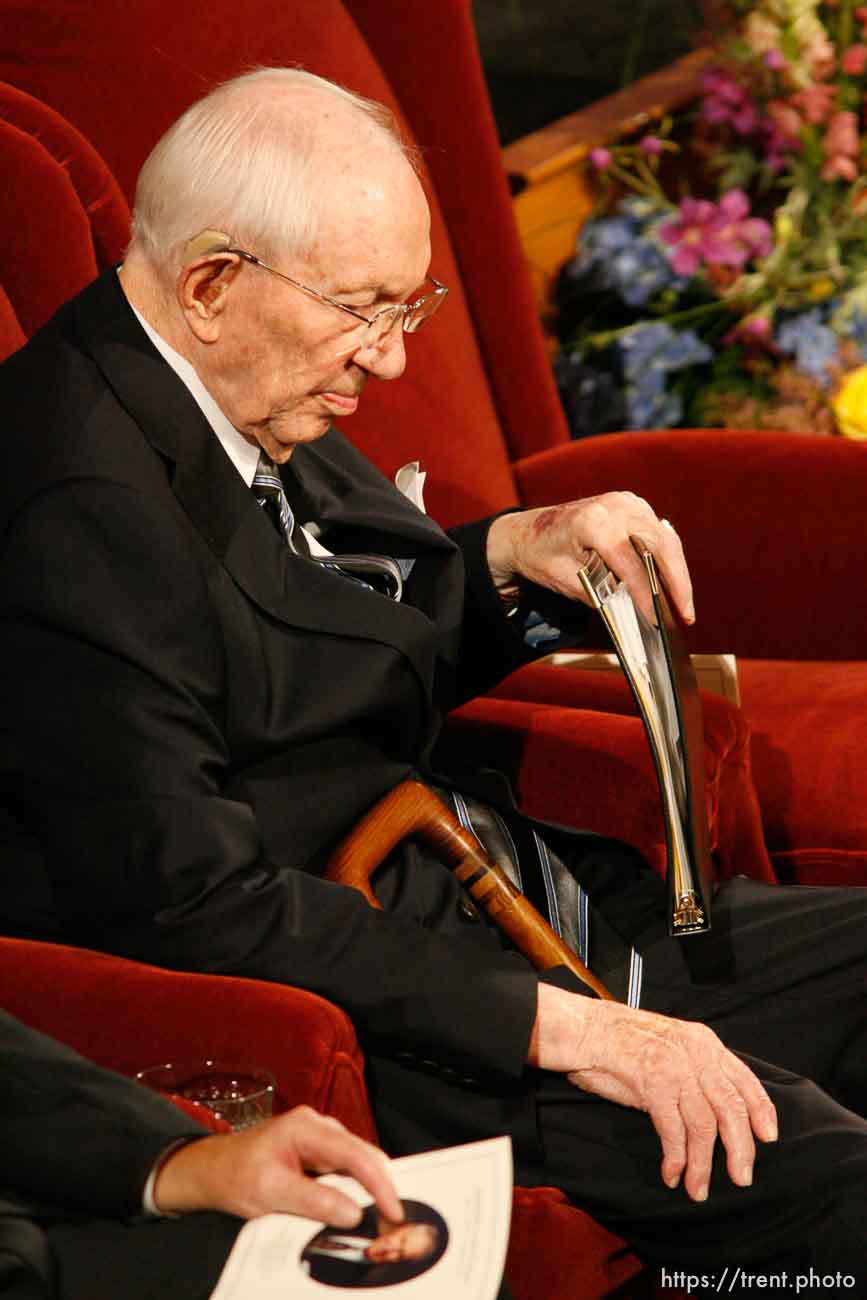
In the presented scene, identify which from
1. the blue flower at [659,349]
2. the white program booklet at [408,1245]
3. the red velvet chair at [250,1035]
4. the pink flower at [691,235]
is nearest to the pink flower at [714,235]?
the pink flower at [691,235]

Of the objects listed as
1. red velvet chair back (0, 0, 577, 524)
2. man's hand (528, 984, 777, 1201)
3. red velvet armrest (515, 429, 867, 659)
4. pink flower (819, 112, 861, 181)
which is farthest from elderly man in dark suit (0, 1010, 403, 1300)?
pink flower (819, 112, 861, 181)

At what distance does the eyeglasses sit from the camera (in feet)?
4.52

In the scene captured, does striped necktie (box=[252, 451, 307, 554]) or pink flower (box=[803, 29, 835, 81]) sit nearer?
striped necktie (box=[252, 451, 307, 554])

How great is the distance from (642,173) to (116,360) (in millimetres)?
2003

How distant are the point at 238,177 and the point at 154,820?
497 millimetres

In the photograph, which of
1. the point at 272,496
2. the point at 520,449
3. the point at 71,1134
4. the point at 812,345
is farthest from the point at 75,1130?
the point at 812,345

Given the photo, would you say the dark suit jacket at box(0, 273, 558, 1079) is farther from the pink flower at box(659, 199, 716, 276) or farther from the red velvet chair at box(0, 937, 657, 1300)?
the pink flower at box(659, 199, 716, 276)

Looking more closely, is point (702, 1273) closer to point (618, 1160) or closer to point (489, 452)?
point (618, 1160)

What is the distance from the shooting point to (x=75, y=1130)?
40.9 inches

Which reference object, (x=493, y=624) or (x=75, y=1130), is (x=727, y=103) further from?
(x=75, y=1130)

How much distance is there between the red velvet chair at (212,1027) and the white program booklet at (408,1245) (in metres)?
0.16

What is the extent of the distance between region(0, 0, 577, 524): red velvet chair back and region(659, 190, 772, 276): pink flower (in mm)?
739

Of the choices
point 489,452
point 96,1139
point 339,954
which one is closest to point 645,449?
point 489,452

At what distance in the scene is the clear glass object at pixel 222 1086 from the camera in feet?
3.72
